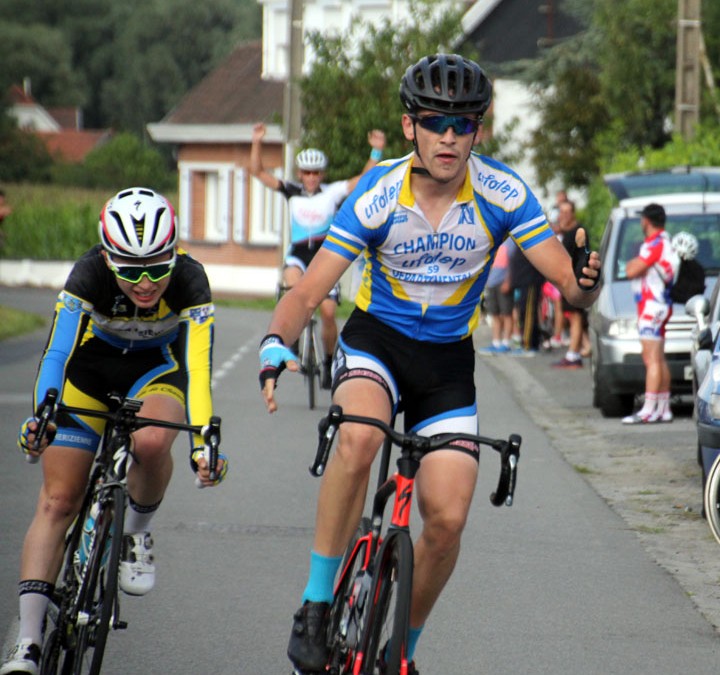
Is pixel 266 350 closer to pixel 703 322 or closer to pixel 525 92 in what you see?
pixel 703 322

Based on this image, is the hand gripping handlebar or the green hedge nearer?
the hand gripping handlebar

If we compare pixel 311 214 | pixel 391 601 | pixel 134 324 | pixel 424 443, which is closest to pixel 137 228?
pixel 134 324

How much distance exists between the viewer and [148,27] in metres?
104

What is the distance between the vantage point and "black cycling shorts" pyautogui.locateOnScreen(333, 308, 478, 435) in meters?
5.25

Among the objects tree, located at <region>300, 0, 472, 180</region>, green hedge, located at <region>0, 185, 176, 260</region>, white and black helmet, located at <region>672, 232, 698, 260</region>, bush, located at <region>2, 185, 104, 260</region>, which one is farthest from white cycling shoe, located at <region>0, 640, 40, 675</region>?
green hedge, located at <region>0, 185, 176, 260</region>

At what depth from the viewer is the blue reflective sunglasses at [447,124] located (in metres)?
5.16

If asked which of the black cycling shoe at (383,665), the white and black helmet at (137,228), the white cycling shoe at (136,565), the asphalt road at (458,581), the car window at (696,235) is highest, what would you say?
the car window at (696,235)

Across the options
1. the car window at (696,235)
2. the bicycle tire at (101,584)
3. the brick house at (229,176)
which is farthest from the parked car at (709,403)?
the brick house at (229,176)

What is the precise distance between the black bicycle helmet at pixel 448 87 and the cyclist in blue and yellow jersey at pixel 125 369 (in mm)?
1005

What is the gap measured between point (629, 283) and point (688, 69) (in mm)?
9732

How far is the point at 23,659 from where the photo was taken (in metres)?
5.35

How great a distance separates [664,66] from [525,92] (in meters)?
11.1

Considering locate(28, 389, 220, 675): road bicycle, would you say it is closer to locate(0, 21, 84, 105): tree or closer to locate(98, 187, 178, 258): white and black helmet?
locate(98, 187, 178, 258): white and black helmet

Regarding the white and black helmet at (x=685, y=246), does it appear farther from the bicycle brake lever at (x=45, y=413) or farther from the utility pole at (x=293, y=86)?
the utility pole at (x=293, y=86)
